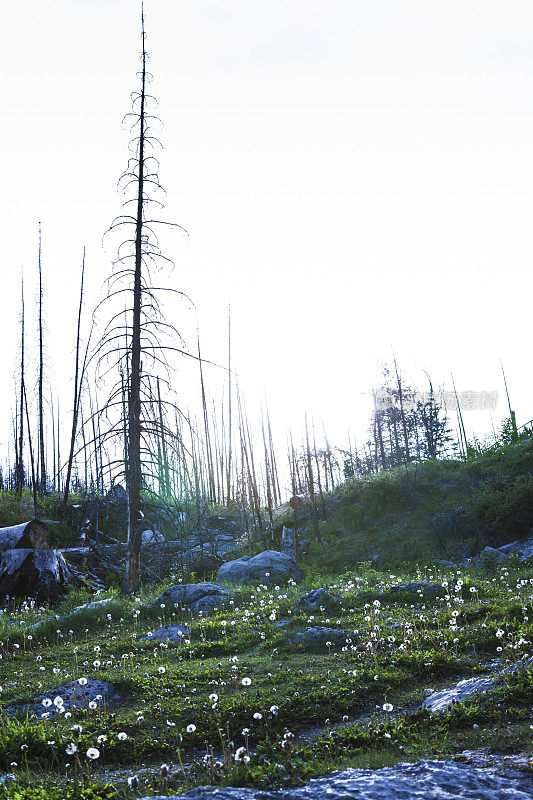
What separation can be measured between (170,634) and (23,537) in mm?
6556

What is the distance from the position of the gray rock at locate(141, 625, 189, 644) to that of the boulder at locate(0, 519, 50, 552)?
5.94 m

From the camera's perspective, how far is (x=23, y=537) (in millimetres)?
13125

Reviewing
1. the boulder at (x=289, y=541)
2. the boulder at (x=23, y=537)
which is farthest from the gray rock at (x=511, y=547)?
the boulder at (x=23, y=537)

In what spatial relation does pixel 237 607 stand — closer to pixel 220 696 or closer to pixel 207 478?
pixel 220 696

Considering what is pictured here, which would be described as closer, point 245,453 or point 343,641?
point 343,641

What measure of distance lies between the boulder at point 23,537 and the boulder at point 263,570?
5019mm

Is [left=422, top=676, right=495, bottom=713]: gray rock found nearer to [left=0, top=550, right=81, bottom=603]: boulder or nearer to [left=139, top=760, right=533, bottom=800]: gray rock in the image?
[left=139, top=760, right=533, bottom=800]: gray rock

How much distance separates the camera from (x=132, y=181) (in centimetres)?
1282

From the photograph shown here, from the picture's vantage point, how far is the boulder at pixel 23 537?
12938 mm

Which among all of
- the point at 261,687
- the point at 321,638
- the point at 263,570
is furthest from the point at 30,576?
the point at 261,687

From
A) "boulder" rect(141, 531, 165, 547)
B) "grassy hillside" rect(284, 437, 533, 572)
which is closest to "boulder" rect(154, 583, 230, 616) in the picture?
"boulder" rect(141, 531, 165, 547)

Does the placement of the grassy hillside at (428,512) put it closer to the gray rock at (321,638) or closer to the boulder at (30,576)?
the gray rock at (321,638)

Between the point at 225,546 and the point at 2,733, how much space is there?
1457 centimetres

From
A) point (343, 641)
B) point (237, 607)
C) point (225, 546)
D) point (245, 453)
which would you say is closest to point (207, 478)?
point (245, 453)
